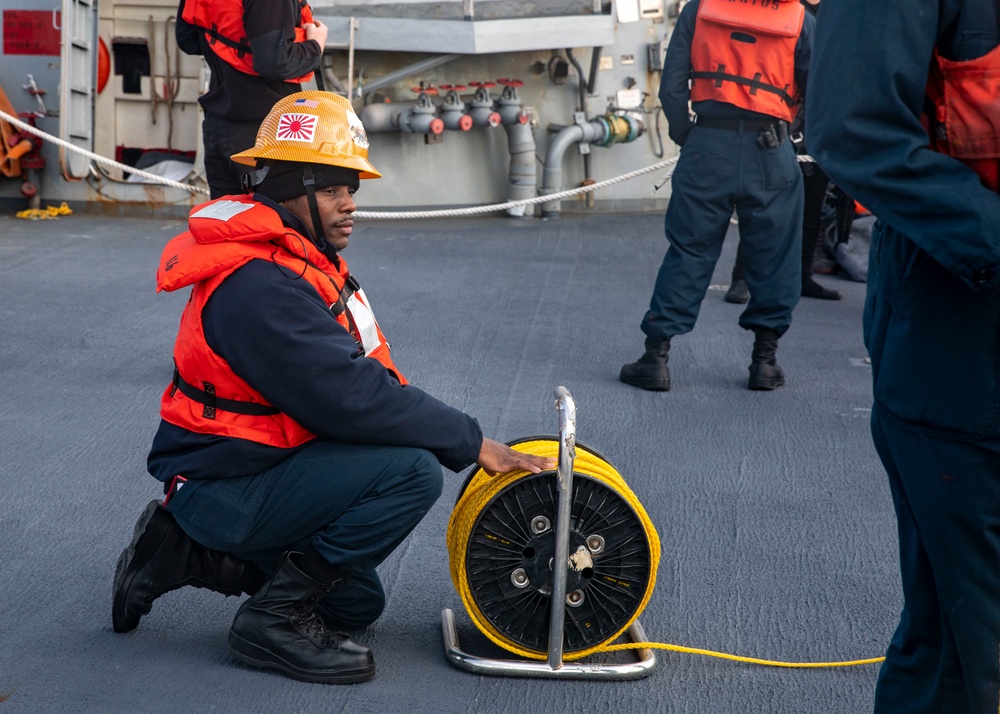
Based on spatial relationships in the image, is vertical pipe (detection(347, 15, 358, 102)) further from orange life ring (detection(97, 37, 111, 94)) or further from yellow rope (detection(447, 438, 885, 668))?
yellow rope (detection(447, 438, 885, 668))

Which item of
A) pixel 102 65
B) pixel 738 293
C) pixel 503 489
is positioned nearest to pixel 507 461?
pixel 503 489

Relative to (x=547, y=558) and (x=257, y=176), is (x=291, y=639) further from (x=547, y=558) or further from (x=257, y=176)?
(x=257, y=176)

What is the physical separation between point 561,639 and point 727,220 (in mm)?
2870

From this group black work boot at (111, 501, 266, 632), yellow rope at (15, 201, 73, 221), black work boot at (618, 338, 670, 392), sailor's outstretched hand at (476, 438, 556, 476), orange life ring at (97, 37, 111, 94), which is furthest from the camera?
orange life ring at (97, 37, 111, 94)

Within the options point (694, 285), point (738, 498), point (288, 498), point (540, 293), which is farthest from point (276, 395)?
point (540, 293)

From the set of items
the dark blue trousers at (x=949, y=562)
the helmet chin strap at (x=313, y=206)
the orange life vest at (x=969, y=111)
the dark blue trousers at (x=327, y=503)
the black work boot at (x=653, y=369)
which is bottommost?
the black work boot at (x=653, y=369)

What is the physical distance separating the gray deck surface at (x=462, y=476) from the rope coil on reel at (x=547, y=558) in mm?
142

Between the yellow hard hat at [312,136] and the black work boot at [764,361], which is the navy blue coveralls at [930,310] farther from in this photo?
the black work boot at [764,361]

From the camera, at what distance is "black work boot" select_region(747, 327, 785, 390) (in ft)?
17.1

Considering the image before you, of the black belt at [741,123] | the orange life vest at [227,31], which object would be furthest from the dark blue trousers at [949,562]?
the orange life vest at [227,31]

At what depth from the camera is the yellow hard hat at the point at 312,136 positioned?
8.80ft

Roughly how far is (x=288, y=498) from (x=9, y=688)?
0.79 metres

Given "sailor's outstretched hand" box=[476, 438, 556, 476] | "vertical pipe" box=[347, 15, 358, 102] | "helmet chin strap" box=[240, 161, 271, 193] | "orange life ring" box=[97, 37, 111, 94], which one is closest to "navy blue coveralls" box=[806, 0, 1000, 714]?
"sailor's outstretched hand" box=[476, 438, 556, 476]

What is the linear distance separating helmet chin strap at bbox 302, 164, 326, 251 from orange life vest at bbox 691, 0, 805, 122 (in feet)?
8.95
